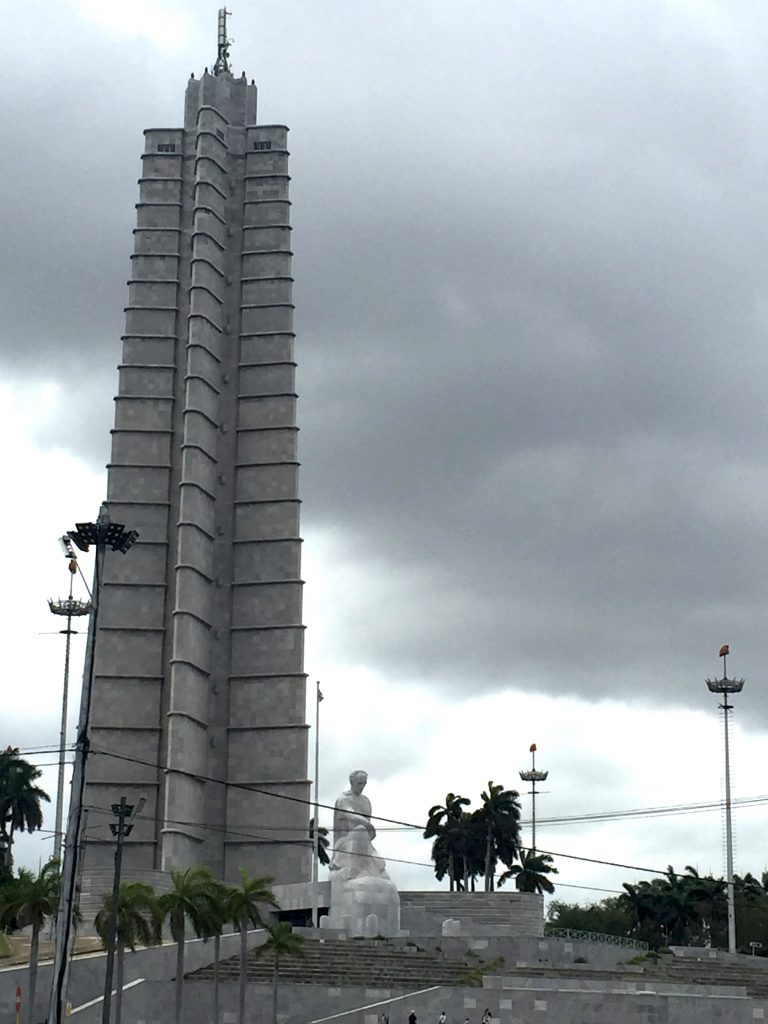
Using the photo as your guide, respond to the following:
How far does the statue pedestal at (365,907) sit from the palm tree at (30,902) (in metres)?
20.4

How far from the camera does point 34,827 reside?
87.8 metres

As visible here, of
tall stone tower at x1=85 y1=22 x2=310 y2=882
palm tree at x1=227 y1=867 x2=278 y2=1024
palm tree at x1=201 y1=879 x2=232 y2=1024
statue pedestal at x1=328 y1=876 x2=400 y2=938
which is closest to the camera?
palm tree at x1=201 y1=879 x2=232 y2=1024

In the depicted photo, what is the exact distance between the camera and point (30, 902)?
47094 mm

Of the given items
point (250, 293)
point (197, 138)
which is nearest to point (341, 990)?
point (250, 293)

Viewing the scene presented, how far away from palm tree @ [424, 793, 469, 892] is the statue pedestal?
2552cm

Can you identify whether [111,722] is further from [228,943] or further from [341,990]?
[341,990]

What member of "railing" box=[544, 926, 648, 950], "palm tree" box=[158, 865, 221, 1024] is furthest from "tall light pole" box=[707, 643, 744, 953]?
"palm tree" box=[158, 865, 221, 1024]

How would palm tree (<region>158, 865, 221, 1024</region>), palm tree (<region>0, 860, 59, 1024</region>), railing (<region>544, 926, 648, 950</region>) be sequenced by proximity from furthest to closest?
1. railing (<region>544, 926, 648, 950</region>)
2. palm tree (<region>158, 865, 221, 1024</region>)
3. palm tree (<region>0, 860, 59, 1024</region>)

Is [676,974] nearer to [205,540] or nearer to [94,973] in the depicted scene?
[94,973]

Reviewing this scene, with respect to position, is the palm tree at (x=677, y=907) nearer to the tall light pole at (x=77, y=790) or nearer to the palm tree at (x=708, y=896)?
the palm tree at (x=708, y=896)

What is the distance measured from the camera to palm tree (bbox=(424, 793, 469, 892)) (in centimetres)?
9412

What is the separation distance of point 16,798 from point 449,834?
25.5 metres

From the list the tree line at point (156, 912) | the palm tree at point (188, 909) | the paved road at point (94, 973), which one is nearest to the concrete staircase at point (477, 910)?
the paved road at point (94, 973)

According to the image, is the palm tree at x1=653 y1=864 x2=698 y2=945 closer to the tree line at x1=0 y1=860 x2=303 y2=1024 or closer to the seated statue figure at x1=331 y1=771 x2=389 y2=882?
the seated statue figure at x1=331 y1=771 x2=389 y2=882
